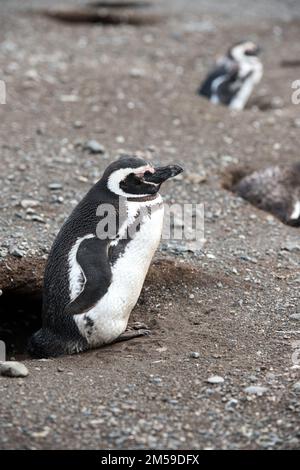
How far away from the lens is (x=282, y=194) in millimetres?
6168

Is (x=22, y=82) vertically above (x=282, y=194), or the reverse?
(x=22, y=82)

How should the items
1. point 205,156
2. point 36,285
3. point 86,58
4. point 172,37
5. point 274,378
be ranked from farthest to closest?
point 172,37 → point 86,58 → point 205,156 → point 36,285 → point 274,378

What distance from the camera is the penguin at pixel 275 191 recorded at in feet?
19.9

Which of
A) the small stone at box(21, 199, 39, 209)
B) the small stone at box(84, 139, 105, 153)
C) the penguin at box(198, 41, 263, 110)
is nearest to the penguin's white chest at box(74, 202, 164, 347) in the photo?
the small stone at box(21, 199, 39, 209)

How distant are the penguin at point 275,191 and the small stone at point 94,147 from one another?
1.03 meters

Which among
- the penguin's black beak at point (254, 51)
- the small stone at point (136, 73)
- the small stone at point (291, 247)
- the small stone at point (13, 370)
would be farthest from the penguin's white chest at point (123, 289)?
the penguin's black beak at point (254, 51)

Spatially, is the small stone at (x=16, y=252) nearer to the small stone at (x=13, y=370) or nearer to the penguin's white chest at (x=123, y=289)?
the penguin's white chest at (x=123, y=289)

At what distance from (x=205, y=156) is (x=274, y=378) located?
310 centimetres

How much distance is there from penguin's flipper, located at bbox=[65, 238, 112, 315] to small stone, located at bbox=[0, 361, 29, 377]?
386 mm

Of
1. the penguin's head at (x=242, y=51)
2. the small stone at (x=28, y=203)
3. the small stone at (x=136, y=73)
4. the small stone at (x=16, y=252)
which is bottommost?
the small stone at (x=16, y=252)

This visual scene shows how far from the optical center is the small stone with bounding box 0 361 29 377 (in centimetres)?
383

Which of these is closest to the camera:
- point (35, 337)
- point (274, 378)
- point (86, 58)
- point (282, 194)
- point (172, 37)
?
point (274, 378)
